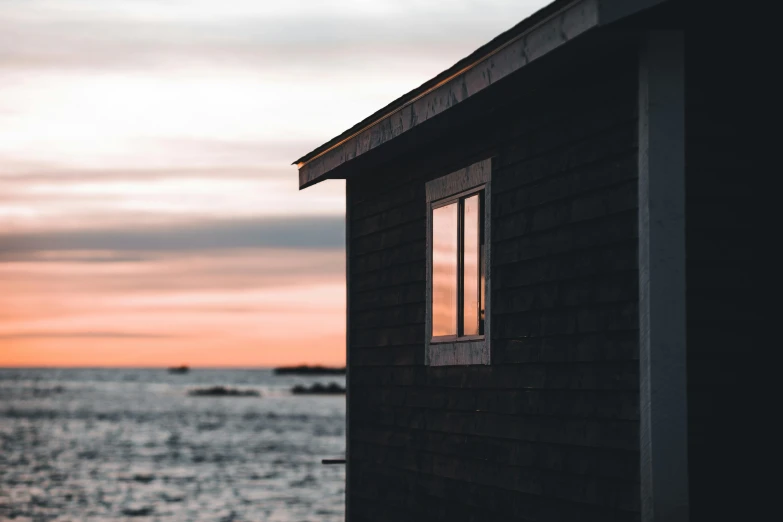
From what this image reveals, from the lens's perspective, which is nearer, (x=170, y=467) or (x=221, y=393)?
(x=170, y=467)

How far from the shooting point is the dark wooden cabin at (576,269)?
7242 millimetres

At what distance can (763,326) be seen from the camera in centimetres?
732

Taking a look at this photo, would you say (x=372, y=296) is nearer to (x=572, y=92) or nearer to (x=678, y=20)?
(x=572, y=92)

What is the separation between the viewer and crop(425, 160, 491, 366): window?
389 inches

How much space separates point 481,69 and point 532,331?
1971 mm

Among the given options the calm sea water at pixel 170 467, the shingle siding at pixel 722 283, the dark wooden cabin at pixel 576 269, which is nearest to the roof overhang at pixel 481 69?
the dark wooden cabin at pixel 576 269

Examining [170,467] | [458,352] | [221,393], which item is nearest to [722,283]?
[458,352]

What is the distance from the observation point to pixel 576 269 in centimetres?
830

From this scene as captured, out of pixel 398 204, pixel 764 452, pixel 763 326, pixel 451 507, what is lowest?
pixel 451 507

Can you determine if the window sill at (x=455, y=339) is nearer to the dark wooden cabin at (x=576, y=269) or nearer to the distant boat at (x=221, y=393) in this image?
the dark wooden cabin at (x=576, y=269)

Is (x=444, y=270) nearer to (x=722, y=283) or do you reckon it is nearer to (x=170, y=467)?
(x=722, y=283)

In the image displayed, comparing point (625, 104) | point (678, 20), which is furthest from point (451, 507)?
point (678, 20)

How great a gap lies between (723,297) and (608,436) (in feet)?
3.91

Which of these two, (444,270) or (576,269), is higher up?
(444,270)
